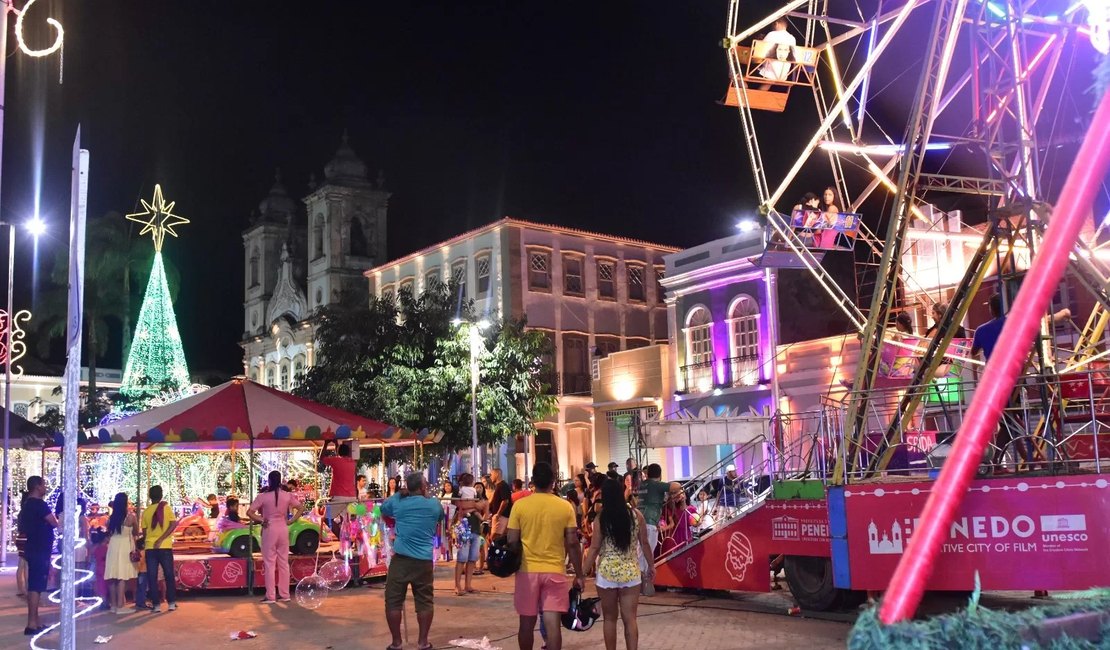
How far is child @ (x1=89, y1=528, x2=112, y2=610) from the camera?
1421 cm

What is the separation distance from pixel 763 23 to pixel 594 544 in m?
8.94

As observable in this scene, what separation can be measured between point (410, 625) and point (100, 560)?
526 cm

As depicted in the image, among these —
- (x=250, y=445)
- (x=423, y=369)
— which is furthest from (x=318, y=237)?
(x=250, y=445)

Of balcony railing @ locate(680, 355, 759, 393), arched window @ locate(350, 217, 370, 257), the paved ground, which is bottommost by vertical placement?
the paved ground

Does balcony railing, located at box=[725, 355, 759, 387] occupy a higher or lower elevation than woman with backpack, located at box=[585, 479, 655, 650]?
higher

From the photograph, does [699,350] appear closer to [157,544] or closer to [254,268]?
[157,544]

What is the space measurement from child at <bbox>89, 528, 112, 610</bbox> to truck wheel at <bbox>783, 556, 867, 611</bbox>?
30.1 ft

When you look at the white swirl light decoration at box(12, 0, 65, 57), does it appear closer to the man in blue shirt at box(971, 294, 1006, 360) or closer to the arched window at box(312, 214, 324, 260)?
the man in blue shirt at box(971, 294, 1006, 360)

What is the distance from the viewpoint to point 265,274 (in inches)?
2382

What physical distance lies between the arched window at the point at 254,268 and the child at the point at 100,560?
4801cm

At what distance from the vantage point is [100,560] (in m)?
14.3

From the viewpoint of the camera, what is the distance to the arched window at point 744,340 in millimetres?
31131

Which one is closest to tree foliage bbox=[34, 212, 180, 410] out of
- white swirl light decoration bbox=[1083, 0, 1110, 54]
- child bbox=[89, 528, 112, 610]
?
child bbox=[89, 528, 112, 610]

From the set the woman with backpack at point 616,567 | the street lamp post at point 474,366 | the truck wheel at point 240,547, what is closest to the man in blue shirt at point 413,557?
the woman with backpack at point 616,567
